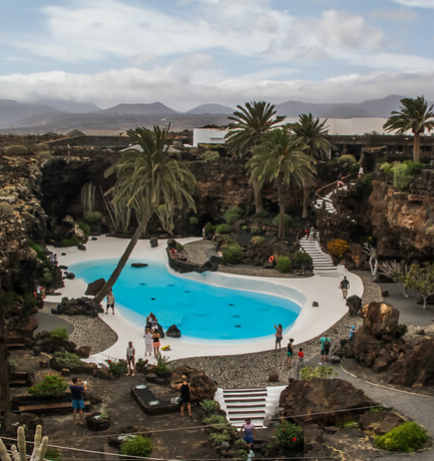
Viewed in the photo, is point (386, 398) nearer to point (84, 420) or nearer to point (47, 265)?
point (84, 420)

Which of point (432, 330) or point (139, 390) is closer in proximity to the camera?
point (139, 390)

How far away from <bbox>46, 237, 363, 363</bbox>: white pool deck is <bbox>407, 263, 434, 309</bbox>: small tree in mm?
3176

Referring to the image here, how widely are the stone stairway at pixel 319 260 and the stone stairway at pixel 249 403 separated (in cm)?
1567

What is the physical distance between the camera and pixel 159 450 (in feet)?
46.4

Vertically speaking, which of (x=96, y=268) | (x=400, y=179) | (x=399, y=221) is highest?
(x=400, y=179)

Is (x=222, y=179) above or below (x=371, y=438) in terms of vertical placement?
Answer: above

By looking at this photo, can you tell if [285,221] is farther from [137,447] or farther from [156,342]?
[137,447]

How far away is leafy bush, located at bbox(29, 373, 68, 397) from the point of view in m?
16.1

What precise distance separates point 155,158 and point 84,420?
47.5ft

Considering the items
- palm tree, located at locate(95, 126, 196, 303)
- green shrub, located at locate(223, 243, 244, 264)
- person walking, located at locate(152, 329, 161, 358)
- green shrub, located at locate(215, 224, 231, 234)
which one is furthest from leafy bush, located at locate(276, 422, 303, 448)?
green shrub, located at locate(215, 224, 231, 234)

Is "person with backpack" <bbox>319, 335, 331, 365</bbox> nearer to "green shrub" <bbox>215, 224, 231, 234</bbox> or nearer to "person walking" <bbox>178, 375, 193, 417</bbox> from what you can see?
"person walking" <bbox>178, 375, 193, 417</bbox>

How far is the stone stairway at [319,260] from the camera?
114ft

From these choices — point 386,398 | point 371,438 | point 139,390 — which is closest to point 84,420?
point 139,390

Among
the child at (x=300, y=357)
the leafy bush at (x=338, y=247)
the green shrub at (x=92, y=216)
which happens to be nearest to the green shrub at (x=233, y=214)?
the green shrub at (x=92, y=216)
